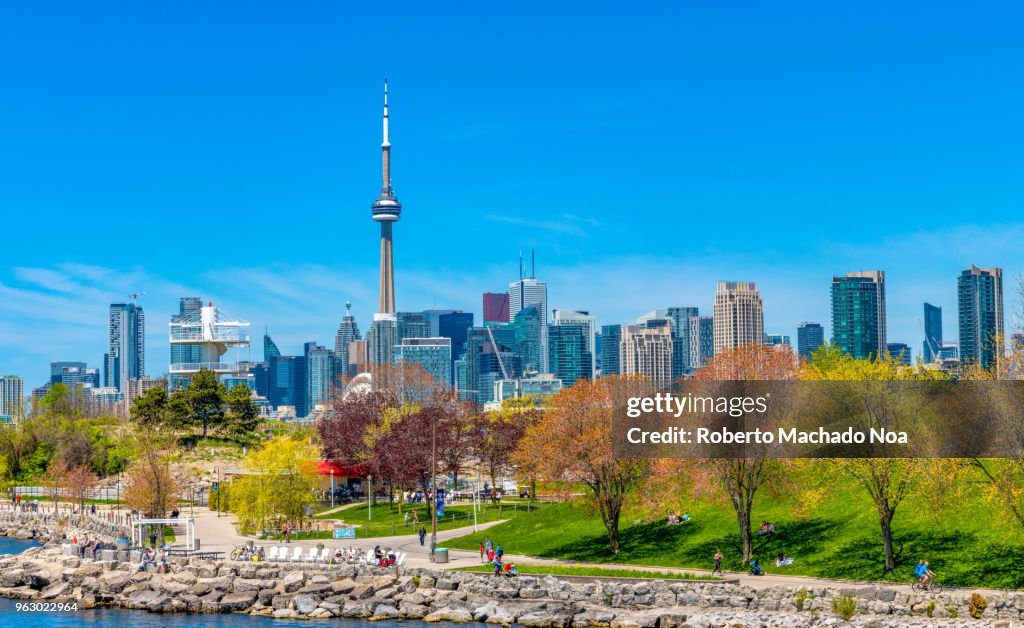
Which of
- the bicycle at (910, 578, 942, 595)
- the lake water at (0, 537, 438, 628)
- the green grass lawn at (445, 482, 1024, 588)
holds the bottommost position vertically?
the lake water at (0, 537, 438, 628)

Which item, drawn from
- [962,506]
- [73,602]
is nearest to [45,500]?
[73,602]

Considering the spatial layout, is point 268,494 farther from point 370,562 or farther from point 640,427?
point 640,427

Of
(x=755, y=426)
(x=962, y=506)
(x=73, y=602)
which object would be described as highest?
(x=755, y=426)

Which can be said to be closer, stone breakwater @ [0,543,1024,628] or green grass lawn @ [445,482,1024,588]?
stone breakwater @ [0,543,1024,628]

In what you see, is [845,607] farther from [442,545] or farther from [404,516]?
[404,516]

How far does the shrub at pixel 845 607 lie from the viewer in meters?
44.2

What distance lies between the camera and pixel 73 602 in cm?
5497

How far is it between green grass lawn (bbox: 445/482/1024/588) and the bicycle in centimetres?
125

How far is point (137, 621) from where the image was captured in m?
51.0

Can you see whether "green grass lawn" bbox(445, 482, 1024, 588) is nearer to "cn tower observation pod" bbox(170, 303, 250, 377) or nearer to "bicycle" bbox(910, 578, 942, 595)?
"bicycle" bbox(910, 578, 942, 595)

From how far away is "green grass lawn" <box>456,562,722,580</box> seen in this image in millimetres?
50906

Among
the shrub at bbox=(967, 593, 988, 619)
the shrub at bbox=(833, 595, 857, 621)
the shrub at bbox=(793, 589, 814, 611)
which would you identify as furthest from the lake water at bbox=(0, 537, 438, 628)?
the shrub at bbox=(967, 593, 988, 619)

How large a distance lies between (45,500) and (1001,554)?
86.2 m

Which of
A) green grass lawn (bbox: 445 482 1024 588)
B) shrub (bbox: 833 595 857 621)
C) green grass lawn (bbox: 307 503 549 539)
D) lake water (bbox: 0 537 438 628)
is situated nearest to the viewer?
shrub (bbox: 833 595 857 621)
